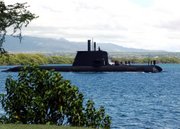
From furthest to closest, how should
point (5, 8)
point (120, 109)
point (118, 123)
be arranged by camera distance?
point (120, 109), point (118, 123), point (5, 8)

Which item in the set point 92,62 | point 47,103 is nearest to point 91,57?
point 92,62

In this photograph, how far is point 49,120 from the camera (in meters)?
22.8

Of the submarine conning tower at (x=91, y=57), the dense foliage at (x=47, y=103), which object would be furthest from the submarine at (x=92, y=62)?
the dense foliage at (x=47, y=103)

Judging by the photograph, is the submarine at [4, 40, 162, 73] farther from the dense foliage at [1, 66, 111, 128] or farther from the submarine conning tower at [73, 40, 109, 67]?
the dense foliage at [1, 66, 111, 128]

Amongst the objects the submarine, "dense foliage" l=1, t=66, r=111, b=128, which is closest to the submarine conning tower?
the submarine

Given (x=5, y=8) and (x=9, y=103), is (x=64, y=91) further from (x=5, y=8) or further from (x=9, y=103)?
(x=5, y=8)

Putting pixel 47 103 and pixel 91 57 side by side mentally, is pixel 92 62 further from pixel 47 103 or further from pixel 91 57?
pixel 47 103

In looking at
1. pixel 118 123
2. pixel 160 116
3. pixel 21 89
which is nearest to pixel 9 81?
pixel 21 89

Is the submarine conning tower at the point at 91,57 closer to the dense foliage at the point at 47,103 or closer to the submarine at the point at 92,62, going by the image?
the submarine at the point at 92,62

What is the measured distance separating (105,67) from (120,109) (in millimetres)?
107822

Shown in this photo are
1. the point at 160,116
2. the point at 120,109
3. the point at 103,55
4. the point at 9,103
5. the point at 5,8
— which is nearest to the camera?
the point at 5,8

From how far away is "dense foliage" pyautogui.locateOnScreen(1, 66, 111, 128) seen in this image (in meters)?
22.7

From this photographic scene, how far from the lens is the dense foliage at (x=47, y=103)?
22.7m

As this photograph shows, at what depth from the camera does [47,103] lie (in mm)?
22734
